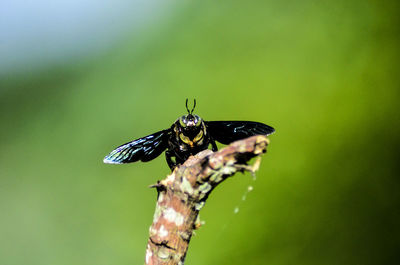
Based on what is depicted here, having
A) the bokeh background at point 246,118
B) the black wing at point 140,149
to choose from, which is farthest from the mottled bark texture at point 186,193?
the bokeh background at point 246,118

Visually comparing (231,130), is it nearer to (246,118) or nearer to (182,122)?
(182,122)

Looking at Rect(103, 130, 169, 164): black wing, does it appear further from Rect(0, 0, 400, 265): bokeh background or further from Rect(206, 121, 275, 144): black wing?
Rect(0, 0, 400, 265): bokeh background

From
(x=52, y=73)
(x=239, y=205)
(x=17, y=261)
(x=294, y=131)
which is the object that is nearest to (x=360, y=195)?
(x=294, y=131)

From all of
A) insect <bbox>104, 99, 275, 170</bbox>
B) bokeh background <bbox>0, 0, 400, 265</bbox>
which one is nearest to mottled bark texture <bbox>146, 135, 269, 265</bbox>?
insect <bbox>104, 99, 275, 170</bbox>

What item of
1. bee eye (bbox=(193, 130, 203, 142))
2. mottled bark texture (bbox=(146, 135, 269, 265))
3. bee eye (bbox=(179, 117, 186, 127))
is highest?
bee eye (bbox=(179, 117, 186, 127))

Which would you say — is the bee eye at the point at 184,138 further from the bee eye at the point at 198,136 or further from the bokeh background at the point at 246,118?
the bokeh background at the point at 246,118

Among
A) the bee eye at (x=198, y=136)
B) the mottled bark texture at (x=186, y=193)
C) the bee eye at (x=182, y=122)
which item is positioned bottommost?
the mottled bark texture at (x=186, y=193)

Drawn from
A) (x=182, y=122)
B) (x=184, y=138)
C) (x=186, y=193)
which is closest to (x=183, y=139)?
(x=184, y=138)
